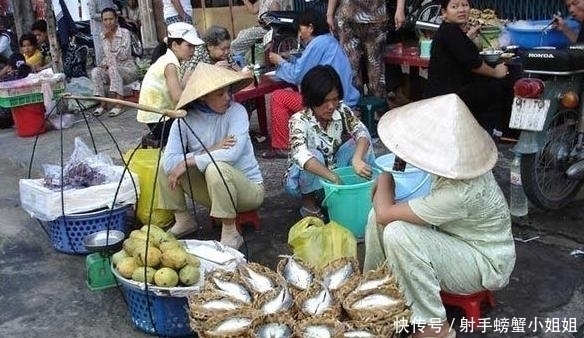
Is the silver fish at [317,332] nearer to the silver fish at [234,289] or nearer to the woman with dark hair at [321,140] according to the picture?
the silver fish at [234,289]

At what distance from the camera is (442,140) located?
2.78 m

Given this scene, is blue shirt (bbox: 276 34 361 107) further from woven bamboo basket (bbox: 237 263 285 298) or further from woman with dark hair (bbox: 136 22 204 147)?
woven bamboo basket (bbox: 237 263 285 298)

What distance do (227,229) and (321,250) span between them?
2.72 feet

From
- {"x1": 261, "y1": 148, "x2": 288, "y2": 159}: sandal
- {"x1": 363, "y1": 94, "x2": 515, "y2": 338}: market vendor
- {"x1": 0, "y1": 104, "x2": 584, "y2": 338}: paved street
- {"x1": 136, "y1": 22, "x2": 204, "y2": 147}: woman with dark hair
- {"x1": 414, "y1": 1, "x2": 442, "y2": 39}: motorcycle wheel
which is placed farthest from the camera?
{"x1": 414, "y1": 1, "x2": 442, "y2": 39}: motorcycle wheel

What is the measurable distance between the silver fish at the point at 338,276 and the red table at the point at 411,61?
323 centimetres

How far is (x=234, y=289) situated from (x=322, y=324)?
18.9 inches

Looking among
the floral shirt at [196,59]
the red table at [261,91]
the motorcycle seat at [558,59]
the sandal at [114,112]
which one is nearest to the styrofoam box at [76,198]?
the floral shirt at [196,59]

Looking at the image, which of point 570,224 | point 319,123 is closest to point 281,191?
point 319,123

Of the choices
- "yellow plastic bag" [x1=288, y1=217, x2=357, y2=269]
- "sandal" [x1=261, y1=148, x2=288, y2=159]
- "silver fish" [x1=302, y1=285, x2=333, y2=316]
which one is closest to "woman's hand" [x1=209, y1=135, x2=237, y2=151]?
"yellow plastic bag" [x1=288, y1=217, x2=357, y2=269]

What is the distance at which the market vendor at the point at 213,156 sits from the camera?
13.0 ft

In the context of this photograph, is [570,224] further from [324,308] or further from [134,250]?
[134,250]

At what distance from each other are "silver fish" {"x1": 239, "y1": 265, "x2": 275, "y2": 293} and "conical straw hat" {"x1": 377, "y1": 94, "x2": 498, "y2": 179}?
805 mm

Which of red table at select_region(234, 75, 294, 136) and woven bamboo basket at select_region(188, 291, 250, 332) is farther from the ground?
red table at select_region(234, 75, 294, 136)

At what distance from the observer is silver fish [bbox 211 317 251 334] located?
2723 millimetres
